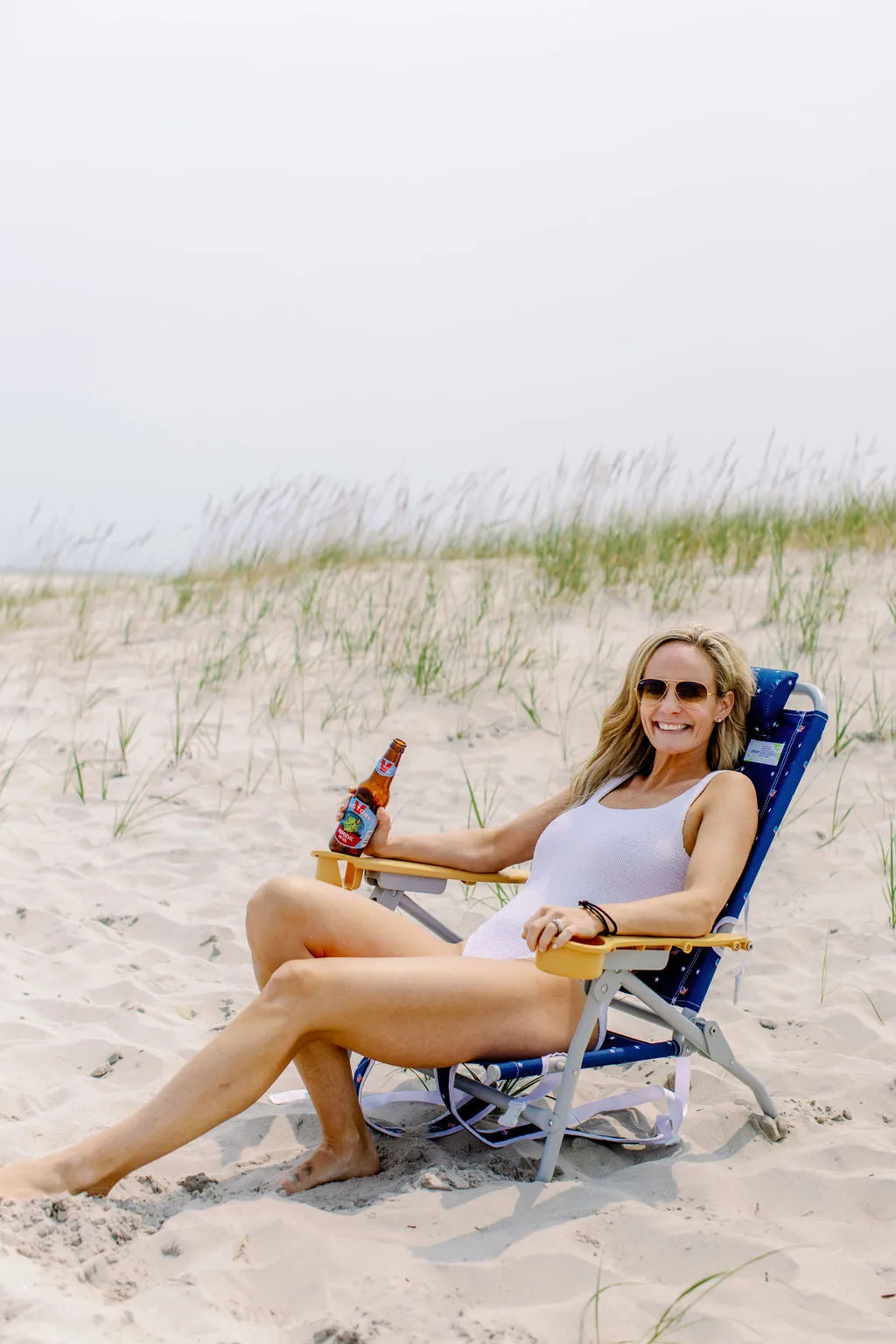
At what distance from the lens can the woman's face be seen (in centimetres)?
297

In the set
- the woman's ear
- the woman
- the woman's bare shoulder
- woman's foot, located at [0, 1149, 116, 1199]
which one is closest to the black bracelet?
the woman

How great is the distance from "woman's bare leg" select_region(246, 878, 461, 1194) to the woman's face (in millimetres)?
764

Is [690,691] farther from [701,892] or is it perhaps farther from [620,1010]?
[620,1010]

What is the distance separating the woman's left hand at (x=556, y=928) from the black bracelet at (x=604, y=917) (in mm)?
12

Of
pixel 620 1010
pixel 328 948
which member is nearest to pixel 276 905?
pixel 328 948

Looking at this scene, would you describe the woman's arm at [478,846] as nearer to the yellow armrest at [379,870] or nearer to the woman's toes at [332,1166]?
the yellow armrest at [379,870]

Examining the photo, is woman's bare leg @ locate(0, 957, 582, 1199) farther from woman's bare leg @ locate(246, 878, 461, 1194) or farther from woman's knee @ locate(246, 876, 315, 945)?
woman's knee @ locate(246, 876, 315, 945)

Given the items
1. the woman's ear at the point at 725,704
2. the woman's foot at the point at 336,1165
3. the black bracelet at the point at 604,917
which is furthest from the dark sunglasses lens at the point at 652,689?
the woman's foot at the point at 336,1165

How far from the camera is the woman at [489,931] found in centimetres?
236

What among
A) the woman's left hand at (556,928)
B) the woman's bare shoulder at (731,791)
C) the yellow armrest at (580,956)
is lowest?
the yellow armrest at (580,956)

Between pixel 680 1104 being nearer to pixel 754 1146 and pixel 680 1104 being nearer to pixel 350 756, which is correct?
pixel 754 1146

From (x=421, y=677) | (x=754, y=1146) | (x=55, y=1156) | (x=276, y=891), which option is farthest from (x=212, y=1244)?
(x=421, y=677)

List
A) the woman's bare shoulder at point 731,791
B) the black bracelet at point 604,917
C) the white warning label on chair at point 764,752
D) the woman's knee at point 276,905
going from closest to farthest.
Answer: the black bracelet at point 604,917
the woman's knee at point 276,905
the woman's bare shoulder at point 731,791
the white warning label on chair at point 764,752

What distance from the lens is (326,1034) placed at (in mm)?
2461
